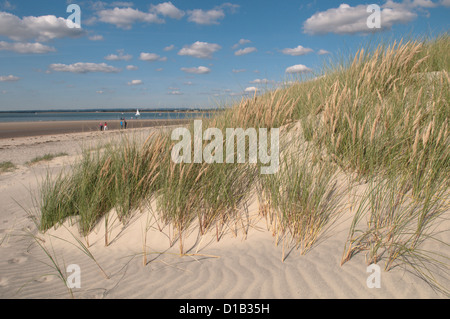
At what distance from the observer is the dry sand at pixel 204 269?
6.49 ft

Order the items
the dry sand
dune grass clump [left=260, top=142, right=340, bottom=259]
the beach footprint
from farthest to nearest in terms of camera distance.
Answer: the beach footprint
dune grass clump [left=260, top=142, right=340, bottom=259]
the dry sand

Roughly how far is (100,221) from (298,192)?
2466mm

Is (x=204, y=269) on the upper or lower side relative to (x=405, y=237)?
lower

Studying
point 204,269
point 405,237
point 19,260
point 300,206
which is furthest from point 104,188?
point 405,237

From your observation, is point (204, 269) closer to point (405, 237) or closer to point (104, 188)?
point (405, 237)

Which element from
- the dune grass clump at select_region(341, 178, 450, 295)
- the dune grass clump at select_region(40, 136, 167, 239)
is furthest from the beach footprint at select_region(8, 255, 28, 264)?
the dune grass clump at select_region(341, 178, 450, 295)

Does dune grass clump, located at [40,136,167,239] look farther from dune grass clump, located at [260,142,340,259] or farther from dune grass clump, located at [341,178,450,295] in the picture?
dune grass clump, located at [341,178,450,295]

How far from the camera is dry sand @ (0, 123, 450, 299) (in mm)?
1979

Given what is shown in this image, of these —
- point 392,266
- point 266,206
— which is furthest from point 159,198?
point 392,266

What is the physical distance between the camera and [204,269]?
2363mm

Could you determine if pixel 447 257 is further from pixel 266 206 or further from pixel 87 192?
pixel 87 192

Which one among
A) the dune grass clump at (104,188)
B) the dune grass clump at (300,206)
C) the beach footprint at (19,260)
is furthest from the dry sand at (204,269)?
the dune grass clump at (104,188)
